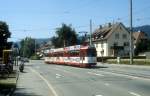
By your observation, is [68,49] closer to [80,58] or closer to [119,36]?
[80,58]

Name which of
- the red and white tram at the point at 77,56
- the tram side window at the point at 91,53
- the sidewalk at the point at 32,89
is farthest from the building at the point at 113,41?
the sidewalk at the point at 32,89

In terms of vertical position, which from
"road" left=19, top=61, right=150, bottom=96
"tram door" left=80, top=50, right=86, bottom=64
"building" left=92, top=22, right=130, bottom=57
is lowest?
"road" left=19, top=61, right=150, bottom=96

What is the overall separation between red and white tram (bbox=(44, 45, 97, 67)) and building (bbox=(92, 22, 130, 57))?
1827 inches

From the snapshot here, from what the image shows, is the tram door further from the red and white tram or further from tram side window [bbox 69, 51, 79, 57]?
tram side window [bbox 69, 51, 79, 57]

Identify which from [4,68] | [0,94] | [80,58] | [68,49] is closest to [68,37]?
[68,49]

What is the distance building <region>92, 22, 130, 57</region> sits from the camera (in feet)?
421

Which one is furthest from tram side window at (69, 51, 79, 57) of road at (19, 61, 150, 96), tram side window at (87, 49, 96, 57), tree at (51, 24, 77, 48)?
tree at (51, 24, 77, 48)

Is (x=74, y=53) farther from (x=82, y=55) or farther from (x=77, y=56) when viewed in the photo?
(x=82, y=55)

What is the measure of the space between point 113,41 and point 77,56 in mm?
68811

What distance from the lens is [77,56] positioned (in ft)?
205

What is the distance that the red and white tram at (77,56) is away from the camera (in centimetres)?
5871

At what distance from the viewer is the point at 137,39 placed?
461 ft

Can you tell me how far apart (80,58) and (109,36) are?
223 feet

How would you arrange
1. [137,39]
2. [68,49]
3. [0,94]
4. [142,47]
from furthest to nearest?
[137,39], [142,47], [68,49], [0,94]
